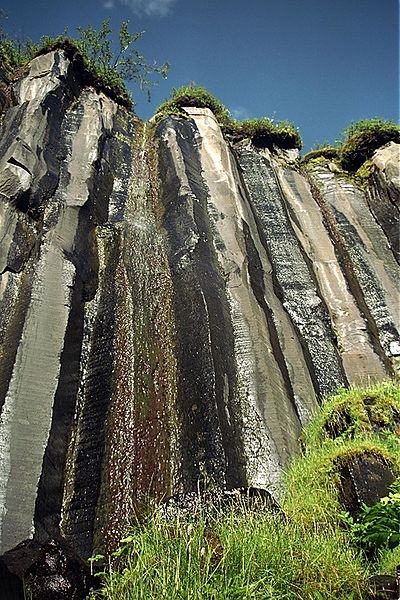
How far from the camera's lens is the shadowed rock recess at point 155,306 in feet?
23.3

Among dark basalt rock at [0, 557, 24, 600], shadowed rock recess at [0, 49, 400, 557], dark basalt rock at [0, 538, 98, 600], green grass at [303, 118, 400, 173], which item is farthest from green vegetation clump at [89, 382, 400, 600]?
green grass at [303, 118, 400, 173]

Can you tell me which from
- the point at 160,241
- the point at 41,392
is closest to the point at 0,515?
the point at 41,392

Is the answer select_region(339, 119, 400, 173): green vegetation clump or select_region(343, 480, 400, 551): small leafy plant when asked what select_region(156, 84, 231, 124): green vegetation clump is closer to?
select_region(339, 119, 400, 173): green vegetation clump

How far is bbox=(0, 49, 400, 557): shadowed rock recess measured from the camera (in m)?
7.11

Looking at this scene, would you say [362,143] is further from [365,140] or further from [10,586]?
[10,586]

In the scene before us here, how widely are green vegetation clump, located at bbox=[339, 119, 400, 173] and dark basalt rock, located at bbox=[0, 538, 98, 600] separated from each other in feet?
48.4

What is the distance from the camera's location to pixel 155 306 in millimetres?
9695

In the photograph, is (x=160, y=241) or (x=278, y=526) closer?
(x=278, y=526)

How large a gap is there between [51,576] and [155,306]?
542 centimetres

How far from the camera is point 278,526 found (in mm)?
5020

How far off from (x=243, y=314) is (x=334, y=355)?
7.11 feet

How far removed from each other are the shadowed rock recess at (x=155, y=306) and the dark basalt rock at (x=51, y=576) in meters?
1.01

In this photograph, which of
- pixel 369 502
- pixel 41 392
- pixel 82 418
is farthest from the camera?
pixel 82 418

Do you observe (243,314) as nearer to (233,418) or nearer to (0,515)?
(233,418)
